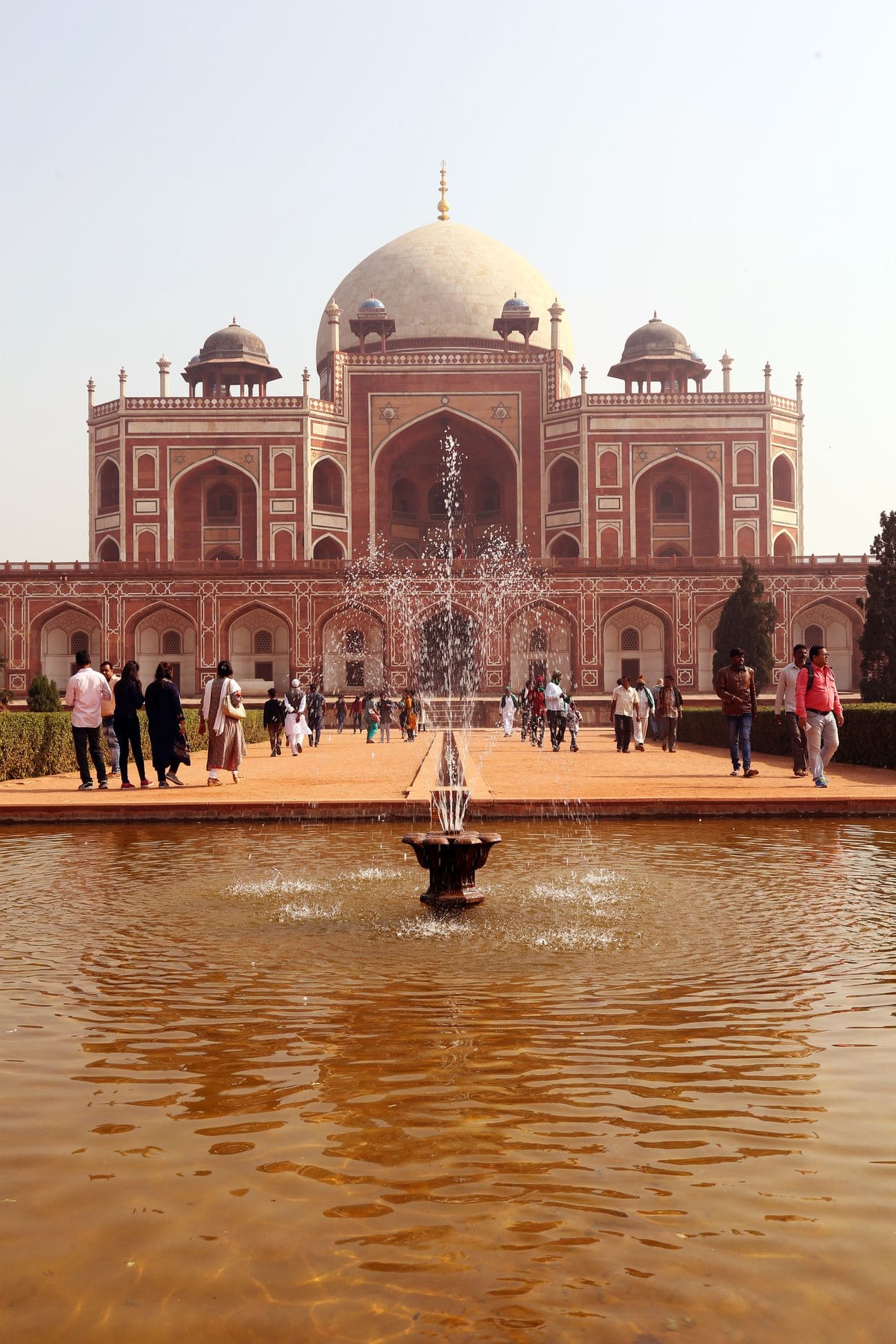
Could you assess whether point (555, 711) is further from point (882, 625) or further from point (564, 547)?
point (564, 547)

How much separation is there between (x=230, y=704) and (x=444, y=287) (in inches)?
1289

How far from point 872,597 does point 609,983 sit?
1927cm

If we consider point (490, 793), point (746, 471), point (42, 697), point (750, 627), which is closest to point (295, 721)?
point (42, 697)

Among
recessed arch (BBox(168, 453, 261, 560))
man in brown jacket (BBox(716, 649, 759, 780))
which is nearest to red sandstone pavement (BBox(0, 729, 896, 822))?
man in brown jacket (BBox(716, 649, 759, 780))

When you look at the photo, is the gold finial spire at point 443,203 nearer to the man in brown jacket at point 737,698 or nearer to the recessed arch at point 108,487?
the recessed arch at point 108,487

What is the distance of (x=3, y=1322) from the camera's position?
5.41 feet

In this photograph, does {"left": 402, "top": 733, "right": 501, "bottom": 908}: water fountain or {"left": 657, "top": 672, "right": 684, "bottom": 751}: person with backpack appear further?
{"left": 657, "top": 672, "right": 684, "bottom": 751}: person with backpack

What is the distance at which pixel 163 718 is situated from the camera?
949cm

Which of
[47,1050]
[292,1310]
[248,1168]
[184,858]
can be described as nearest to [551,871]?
[184,858]

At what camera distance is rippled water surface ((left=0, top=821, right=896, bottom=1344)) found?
1703 mm

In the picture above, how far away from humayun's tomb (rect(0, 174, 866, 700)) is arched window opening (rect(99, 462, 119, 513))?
81 mm

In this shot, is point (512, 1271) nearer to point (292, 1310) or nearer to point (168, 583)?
point (292, 1310)

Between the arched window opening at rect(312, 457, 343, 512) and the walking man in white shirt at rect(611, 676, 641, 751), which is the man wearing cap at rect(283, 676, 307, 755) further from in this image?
the arched window opening at rect(312, 457, 343, 512)

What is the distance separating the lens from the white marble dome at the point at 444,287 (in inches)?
1559
